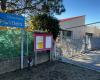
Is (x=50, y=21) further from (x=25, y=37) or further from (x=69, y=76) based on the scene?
(x=69, y=76)

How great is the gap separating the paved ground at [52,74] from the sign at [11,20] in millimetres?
2244

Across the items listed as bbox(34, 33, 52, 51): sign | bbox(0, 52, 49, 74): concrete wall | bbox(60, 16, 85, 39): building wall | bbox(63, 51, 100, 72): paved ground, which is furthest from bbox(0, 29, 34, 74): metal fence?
bbox(60, 16, 85, 39): building wall

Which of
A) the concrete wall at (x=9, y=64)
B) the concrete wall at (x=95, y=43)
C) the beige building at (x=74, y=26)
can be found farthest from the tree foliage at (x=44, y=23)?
the beige building at (x=74, y=26)

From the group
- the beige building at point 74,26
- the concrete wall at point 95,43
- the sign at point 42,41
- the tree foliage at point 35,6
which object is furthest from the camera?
the beige building at point 74,26

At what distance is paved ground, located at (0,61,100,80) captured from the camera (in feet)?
24.4

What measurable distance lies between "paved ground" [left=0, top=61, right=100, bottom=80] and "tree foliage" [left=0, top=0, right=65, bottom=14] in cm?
396

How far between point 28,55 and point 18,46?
854mm

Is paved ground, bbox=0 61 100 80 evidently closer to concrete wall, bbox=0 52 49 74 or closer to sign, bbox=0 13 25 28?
concrete wall, bbox=0 52 49 74

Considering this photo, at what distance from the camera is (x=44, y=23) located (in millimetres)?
10336

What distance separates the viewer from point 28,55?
918 cm

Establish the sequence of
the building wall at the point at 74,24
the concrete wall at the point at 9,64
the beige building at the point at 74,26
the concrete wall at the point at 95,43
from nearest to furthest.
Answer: the concrete wall at the point at 9,64 → the concrete wall at the point at 95,43 → the beige building at the point at 74,26 → the building wall at the point at 74,24

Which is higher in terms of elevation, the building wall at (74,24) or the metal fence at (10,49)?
the building wall at (74,24)

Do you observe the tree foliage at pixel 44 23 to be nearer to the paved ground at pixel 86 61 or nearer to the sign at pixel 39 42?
the sign at pixel 39 42

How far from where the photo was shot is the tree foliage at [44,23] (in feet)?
33.8
